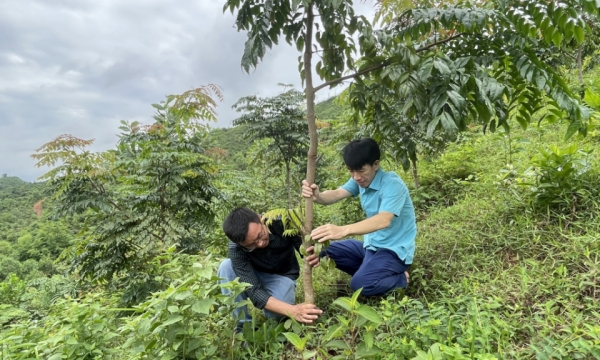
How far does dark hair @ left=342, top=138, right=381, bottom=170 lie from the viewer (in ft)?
7.92

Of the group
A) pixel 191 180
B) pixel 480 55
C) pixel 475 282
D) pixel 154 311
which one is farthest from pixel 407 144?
pixel 191 180

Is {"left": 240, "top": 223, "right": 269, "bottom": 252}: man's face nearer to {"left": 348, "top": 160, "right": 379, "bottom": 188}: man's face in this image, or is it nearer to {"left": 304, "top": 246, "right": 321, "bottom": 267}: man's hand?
{"left": 304, "top": 246, "right": 321, "bottom": 267}: man's hand

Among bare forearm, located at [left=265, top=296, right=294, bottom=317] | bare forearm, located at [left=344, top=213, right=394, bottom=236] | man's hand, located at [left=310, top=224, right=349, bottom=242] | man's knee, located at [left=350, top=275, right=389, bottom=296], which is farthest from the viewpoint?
man's knee, located at [left=350, top=275, right=389, bottom=296]

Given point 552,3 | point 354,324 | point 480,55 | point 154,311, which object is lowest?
point 354,324

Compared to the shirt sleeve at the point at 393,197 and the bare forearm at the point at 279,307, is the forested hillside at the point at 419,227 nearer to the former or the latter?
the bare forearm at the point at 279,307

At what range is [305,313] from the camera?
212cm

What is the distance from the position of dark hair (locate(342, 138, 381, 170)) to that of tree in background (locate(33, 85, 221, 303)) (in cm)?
248

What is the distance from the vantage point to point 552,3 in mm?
1958

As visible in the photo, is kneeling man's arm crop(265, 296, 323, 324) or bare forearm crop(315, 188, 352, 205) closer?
kneeling man's arm crop(265, 296, 323, 324)

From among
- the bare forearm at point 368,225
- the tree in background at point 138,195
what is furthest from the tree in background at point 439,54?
the tree in background at point 138,195

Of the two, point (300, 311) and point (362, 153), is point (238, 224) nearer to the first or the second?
point (300, 311)

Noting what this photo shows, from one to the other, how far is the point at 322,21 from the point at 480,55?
40.9 inches

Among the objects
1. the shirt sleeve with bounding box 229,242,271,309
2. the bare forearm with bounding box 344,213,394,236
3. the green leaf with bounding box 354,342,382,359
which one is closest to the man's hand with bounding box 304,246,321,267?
the bare forearm with bounding box 344,213,394,236

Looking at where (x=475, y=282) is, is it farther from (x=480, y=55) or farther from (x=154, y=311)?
(x=154, y=311)
